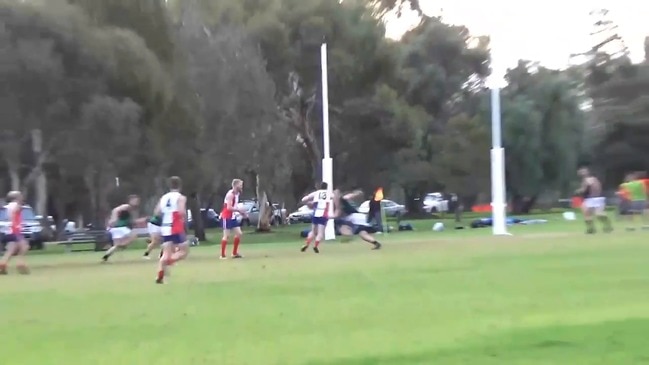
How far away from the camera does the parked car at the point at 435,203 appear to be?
93188mm

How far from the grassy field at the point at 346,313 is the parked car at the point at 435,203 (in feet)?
220

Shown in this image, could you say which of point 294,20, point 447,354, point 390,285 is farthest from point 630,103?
point 447,354

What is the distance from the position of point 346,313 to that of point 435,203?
3227 inches

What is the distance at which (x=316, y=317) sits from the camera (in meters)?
14.4

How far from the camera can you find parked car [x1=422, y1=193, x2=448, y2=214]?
93.2m

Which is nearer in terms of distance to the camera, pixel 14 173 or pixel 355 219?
pixel 355 219

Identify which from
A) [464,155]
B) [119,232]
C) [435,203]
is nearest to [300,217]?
[435,203]

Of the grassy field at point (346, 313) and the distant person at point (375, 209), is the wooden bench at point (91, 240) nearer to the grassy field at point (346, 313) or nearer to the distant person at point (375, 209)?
the distant person at point (375, 209)

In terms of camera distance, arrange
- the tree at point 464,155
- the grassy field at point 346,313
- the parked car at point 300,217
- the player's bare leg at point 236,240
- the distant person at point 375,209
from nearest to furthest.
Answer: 1. the grassy field at point 346,313
2. the player's bare leg at point 236,240
3. the distant person at point 375,209
4. the tree at point 464,155
5. the parked car at point 300,217

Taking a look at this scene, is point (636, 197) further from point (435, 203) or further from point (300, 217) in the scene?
point (435, 203)

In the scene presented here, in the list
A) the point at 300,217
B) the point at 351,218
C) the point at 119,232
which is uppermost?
the point at 351,218

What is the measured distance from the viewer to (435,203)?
96250mm

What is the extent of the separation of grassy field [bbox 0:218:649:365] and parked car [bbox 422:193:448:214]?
6703 centimetres

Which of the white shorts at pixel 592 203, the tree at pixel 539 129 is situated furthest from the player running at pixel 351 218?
the tree at pixel 539 129
